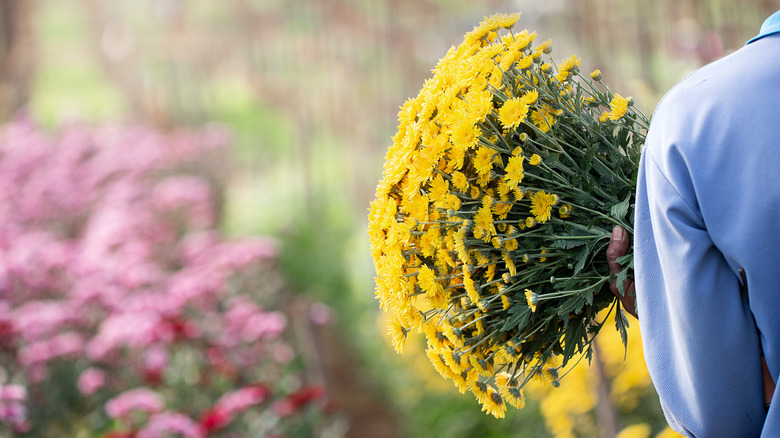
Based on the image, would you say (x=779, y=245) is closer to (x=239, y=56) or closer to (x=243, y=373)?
(x=243, y=373)

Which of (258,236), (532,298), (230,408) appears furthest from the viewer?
(258,236)

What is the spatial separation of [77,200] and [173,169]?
1516mm

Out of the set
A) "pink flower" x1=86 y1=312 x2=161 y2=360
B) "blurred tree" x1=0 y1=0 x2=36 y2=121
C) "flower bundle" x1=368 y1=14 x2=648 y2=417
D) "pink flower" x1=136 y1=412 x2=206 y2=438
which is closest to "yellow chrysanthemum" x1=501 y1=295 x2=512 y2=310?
"flower bundle" x1=368 y1=14 x2=648 y2=417

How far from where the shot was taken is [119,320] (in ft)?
12.3

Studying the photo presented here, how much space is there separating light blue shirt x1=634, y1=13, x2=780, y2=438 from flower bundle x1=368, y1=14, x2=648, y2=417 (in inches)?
8.0

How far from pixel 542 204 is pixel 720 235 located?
0.36m

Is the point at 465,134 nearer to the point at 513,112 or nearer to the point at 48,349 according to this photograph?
the point at 513,112

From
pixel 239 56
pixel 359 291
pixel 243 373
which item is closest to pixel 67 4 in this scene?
pixel 239 56

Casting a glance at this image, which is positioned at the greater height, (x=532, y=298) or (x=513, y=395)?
(x=532, y=298)

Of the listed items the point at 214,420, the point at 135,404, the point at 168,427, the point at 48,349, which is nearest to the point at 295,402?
the point at 214,420

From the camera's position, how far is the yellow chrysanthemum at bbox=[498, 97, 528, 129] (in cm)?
122

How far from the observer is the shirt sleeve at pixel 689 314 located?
3.20ft

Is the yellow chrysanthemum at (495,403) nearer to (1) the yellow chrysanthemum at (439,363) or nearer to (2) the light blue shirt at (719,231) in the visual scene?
(1) the yellow chrysanthemum at (439,363)

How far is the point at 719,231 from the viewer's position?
3.12ft
